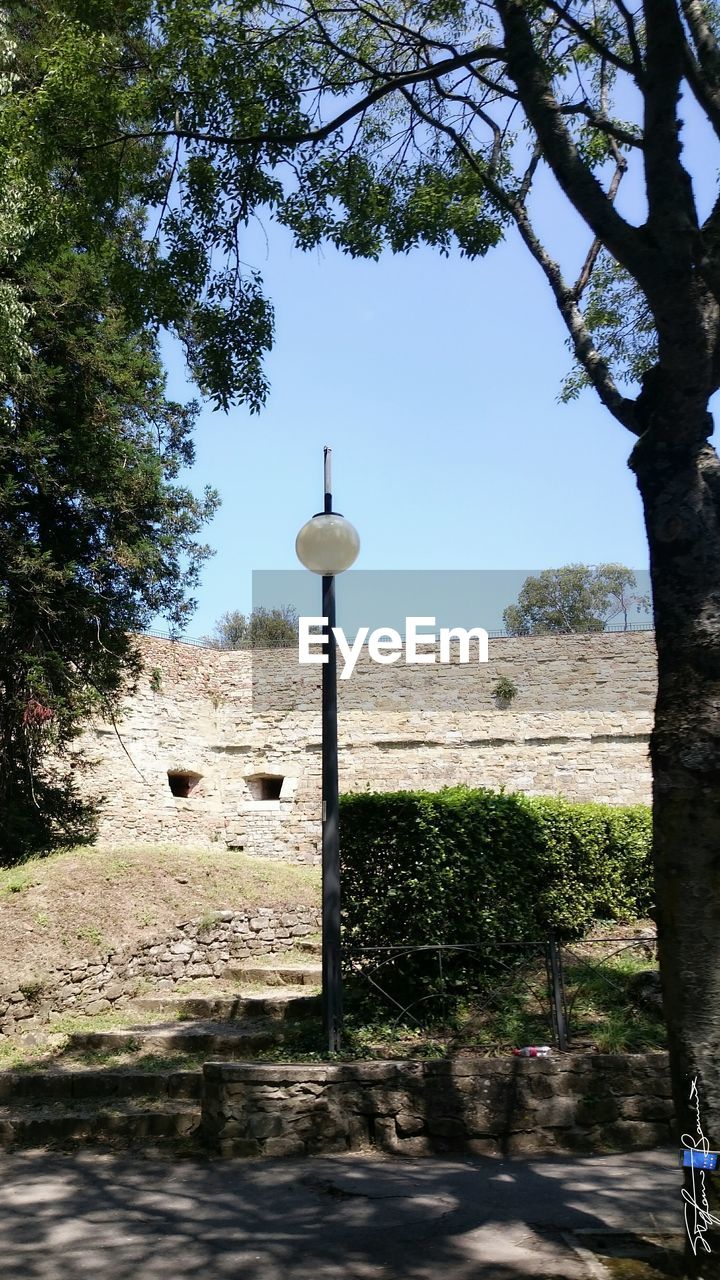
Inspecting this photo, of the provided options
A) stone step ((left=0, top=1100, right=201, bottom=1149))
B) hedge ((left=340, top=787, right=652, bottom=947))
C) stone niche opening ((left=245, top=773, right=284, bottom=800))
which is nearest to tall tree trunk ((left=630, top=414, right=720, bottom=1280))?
hedge ((left=340, top=787, right=652, bottom=947))

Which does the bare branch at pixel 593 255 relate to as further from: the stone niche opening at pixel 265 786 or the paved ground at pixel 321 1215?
the stone niche opening at pixel 265 786

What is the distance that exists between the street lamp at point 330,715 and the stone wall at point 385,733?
11.4 m

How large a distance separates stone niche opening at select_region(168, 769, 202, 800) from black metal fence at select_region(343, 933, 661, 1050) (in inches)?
461

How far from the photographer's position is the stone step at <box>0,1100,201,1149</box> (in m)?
6.66

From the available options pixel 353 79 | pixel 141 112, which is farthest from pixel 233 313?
pixel 353 79

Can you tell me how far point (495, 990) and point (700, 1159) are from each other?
351 cm

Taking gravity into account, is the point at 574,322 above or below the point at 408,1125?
above

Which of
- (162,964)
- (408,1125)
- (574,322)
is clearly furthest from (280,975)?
(574,322)

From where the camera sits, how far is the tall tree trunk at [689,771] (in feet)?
13.0

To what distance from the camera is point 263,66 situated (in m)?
6.93

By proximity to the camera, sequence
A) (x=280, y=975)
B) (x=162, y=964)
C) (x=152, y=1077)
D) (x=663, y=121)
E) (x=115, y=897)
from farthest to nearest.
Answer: (x=115, y=897), (x=162, y=964), (x=280, y=975), (x=152, y=1077), (x=663, y=121)

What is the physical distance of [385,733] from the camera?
19344 mm

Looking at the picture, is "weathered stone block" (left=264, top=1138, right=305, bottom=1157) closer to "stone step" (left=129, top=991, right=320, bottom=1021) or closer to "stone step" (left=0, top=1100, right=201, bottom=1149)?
"stone step" (left=0, top=1100, right=201, bottom=1149)

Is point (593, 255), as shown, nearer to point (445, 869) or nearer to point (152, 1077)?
point (445, 869)
